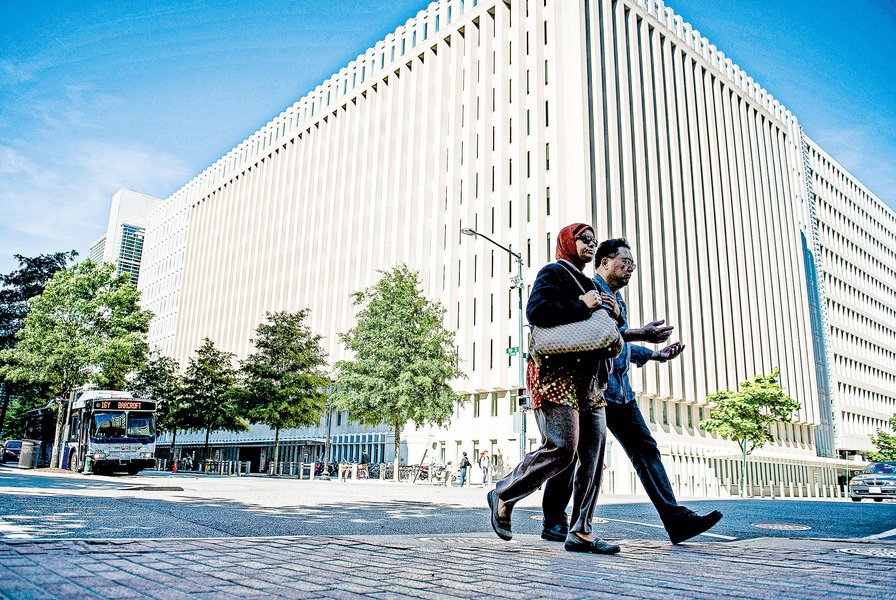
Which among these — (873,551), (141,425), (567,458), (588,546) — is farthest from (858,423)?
(567,458)

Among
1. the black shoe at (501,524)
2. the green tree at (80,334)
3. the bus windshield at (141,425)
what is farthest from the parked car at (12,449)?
the black shoe at (501,524)

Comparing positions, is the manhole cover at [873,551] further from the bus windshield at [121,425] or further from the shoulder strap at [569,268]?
the bus windshield at [121,425]

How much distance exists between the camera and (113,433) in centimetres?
2383

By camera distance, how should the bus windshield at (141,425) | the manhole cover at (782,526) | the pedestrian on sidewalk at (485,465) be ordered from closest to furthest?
the manhole cover at (782,526)
the bus windshield at (141,425)
the pedestrian on sidewalk at (485,465)

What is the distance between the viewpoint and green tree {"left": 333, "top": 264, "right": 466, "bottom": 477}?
29.1 meters

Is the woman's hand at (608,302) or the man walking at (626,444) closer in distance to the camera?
the woman's hand at (608,302)

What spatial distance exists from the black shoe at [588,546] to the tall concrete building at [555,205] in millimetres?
27648

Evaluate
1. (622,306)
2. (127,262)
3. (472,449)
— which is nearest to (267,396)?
(472,449)

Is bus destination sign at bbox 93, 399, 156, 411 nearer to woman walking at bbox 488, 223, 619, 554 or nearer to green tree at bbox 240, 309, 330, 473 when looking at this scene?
Result: green tree at bbox 240, 309, 330, 473

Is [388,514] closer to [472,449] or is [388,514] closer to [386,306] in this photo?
[386,306]

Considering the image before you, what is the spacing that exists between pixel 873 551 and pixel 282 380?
109 ft

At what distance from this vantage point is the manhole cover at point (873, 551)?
14.0ft

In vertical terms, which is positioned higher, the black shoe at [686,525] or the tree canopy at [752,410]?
the tree canopy at [752,410]

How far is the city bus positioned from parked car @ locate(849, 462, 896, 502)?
24.1 m
